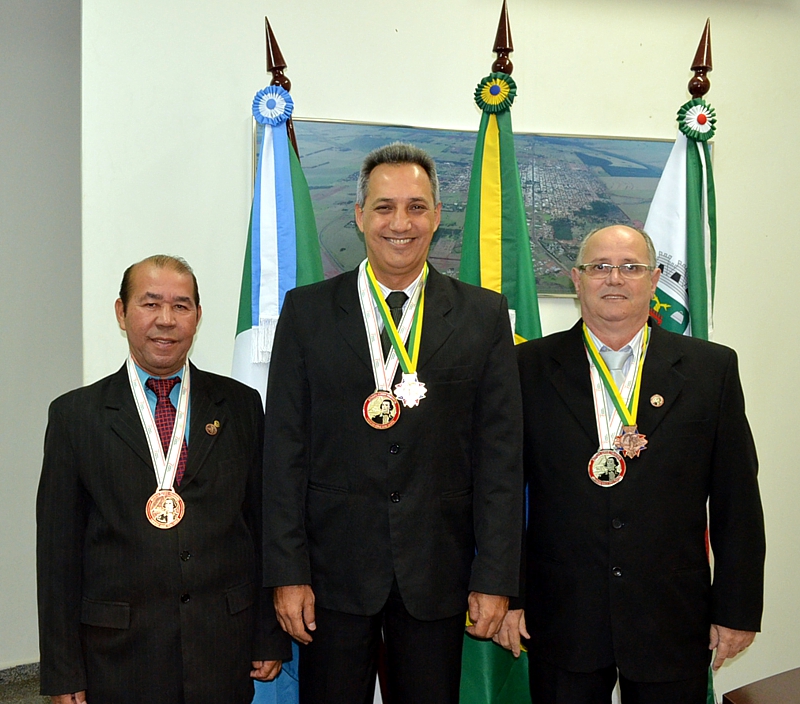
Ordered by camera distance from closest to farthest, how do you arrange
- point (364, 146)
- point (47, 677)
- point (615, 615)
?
point (47, 677) < point (615, 615) < point (364, 146)

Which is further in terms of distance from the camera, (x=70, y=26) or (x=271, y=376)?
(x=70, y=26)

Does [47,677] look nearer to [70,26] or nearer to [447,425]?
[447,425]

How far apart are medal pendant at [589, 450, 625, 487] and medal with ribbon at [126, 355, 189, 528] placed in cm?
107

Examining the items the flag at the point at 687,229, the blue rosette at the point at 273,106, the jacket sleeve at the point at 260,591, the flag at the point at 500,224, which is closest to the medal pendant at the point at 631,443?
the flag at the point at 500,224

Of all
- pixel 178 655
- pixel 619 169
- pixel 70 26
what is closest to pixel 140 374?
pixel 178 655

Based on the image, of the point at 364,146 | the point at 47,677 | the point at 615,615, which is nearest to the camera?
the point at 47,677

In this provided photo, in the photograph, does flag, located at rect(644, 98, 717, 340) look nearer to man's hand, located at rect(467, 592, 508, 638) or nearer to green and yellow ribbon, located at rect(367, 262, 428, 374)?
green and yellow ribbon, located at rect(367, 262, 428, 374)

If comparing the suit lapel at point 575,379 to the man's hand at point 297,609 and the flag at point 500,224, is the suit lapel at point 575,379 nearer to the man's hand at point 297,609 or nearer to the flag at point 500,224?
the flag at point 500,224

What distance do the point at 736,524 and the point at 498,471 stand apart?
0.68 metres

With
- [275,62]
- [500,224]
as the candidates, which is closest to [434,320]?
[500,224]

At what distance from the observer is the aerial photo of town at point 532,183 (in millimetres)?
2904

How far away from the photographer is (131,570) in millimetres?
1828

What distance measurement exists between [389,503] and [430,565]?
0.19 metres

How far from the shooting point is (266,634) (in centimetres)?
197
